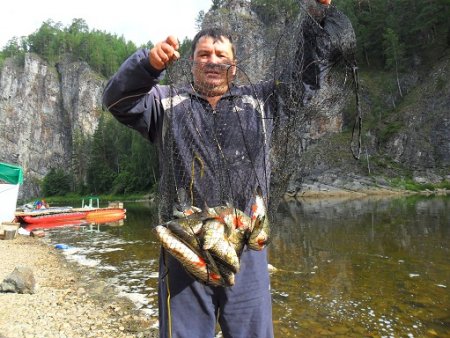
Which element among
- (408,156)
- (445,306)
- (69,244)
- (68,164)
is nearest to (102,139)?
(68,164)

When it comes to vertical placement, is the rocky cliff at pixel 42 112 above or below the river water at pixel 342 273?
above

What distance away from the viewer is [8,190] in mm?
22125

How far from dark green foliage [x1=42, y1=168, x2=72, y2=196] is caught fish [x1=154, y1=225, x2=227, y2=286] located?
3266 inches

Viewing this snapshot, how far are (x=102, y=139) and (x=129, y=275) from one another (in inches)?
2772

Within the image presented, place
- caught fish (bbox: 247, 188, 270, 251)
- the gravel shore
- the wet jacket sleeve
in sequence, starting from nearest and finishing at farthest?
the wet jacket sleeve → caught fish (bbox: 247, 188, 270, 251) → the gravel shore

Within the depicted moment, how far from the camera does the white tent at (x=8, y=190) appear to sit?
2194cm

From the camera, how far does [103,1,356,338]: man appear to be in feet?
8.77

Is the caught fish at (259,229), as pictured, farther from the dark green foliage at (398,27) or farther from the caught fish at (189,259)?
the dark green foliage at (398,27)

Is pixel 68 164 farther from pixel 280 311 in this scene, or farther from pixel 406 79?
pixel 280 311

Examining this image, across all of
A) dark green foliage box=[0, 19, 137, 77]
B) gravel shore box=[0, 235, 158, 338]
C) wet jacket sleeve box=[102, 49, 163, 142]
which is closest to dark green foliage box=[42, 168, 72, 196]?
dark green foliage box=[0, 19, 137, 77]

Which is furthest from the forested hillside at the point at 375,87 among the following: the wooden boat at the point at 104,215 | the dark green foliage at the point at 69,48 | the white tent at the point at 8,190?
the dark green foliage at the point at 69,48

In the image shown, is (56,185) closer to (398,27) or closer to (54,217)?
(54,217)

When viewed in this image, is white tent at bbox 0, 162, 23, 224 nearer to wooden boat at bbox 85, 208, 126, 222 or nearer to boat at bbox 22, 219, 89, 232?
boat at bbox 22, 219, 89, 232

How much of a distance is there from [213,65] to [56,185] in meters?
85.8
